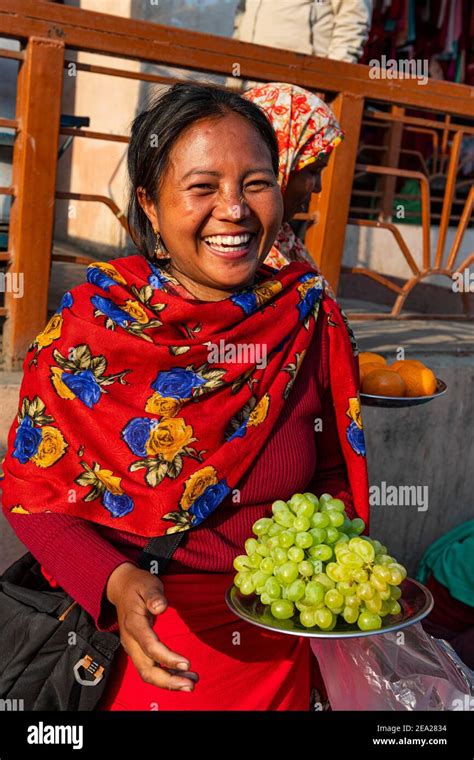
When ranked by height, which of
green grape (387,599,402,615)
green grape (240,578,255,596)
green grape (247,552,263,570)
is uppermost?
green grape (247,552,263,570)

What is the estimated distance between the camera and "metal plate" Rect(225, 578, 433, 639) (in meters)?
1.60

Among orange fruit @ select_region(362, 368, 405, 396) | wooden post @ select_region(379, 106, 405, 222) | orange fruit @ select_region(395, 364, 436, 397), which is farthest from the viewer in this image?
wooden post @ select_region(379, 106, 405, 222)

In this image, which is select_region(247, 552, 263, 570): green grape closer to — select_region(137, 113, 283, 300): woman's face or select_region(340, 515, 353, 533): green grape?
select_region(340, 515, 353, 533): green grape

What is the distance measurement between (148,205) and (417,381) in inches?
46.0

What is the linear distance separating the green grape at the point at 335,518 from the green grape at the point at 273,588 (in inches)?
6.8

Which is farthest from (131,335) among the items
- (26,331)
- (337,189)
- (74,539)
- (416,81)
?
(416,81)

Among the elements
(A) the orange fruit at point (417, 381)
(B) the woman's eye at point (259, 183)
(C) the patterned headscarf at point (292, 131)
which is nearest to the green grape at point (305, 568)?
(B) the woman's eye at point (259, 183)

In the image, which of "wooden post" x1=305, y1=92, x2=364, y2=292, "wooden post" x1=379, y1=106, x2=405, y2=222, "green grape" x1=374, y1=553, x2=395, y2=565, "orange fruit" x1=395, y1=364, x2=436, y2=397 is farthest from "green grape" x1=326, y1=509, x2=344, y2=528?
"wooden post" x1=379, y1=106, x2=405, y2=222

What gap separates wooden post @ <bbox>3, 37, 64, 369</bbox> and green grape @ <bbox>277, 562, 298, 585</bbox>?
165cm

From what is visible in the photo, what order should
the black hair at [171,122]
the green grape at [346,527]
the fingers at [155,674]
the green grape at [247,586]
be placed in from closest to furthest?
the fingers at [155,674], the green grape at [247,586], the green grape at [346,527], the black hair at [171,122]

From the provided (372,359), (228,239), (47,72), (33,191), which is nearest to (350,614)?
(228,239)

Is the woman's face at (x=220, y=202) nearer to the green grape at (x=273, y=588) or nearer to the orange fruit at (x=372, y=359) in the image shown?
the green grape at (x=273, y=588)

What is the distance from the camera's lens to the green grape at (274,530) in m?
1.74
